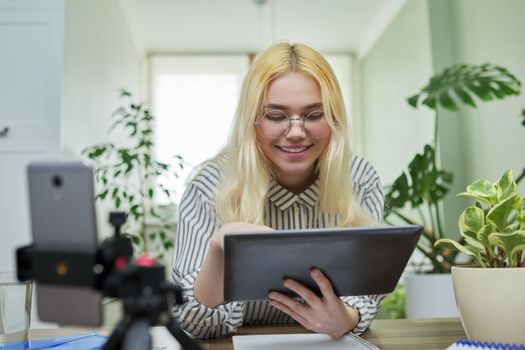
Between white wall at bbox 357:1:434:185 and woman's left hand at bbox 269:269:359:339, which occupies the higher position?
white wall at bbox 357:1:434:185

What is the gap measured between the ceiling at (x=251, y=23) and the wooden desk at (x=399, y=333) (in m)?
4.15

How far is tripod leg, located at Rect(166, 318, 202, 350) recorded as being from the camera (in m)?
0.54

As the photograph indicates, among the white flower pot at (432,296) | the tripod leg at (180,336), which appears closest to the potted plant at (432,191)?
the white flower pot at (432,296)

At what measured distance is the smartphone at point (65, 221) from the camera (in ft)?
1.62

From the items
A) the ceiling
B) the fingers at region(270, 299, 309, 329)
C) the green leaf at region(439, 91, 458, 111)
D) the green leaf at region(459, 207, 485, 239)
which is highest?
the ceiling

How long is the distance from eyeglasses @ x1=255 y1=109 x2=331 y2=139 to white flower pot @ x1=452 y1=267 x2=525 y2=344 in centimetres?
51

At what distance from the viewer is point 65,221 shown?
50 centimetres

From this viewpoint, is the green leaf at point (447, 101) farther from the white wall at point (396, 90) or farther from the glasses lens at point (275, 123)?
the glasses lens at point (275, 123)

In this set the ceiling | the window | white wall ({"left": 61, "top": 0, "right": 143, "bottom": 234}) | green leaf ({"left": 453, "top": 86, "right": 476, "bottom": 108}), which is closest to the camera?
green leaf ({"left": 453, "top": 86, "right": 476, "bottom": 108})

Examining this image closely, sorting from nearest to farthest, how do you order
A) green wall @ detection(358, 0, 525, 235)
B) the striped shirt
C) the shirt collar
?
the striped shirt, the shirt collar, green wall @ detection(358, 0, 525, 235)

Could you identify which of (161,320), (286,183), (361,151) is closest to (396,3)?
(361,151)

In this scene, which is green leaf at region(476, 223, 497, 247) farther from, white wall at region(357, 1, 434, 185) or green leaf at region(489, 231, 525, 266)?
white wall at region(357, 1, 434, 185)

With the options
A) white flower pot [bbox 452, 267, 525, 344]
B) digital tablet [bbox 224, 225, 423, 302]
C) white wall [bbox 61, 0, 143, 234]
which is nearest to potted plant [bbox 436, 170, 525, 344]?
white flower pot [bbox 452, 267, 525, 344]

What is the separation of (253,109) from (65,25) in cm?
202
